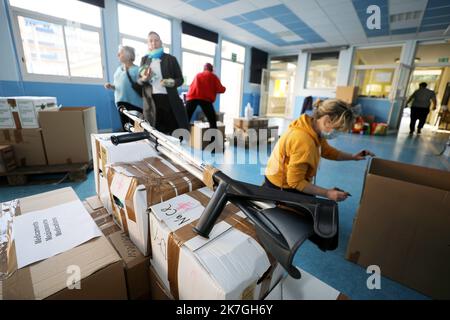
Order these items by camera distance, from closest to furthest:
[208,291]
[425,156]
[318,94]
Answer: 1. [208,291]
2. [425,156]
3. [318,94]

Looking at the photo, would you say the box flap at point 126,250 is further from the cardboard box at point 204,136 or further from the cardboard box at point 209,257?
the cardboard box at point 204,136

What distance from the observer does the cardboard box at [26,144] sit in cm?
227

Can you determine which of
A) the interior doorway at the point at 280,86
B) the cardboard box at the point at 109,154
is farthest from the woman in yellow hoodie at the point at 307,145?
the interior doorway at the point at 280,86

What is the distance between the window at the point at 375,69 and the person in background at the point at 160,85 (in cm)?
707

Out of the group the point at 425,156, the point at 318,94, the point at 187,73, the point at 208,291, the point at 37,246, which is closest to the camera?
the point at 208,291

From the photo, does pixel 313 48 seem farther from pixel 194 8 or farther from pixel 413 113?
pixel 194 8

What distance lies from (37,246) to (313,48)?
29.5 ft

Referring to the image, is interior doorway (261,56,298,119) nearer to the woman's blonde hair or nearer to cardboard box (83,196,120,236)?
the woman's blonde hair

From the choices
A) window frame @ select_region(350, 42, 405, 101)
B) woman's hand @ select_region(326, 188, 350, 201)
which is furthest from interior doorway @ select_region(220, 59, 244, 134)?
woman's hand @ select_region(326, 188, 350, 201)

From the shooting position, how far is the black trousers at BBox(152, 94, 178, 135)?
2221mm

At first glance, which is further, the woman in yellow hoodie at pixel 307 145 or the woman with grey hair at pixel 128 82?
the woman with grey hair at pixel 128 82
